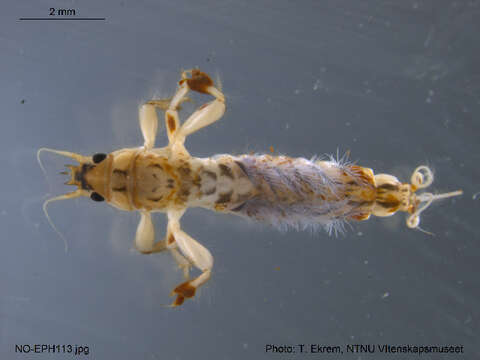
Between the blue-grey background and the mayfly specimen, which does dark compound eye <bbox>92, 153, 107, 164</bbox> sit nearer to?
the mayfly specimen

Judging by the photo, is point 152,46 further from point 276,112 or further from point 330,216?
point 330,216

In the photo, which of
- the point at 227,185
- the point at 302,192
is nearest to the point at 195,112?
the point at 227,185

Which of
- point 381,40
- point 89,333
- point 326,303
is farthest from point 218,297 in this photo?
point 381,40

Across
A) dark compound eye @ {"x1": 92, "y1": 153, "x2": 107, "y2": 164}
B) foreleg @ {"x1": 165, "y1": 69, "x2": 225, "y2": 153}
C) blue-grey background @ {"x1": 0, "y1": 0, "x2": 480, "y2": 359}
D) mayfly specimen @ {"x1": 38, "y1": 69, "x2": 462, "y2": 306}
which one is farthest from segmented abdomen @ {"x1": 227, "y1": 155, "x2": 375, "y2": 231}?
dark compound eye @ {"x1": 92, "y1": 153, "x2": 107, "y2": 164}

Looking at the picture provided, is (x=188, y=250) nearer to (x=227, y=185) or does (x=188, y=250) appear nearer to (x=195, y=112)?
(x=227, y=185)

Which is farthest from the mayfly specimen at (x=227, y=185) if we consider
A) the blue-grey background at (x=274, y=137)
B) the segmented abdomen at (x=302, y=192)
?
the blue-grey background at (x=274, y=137)
